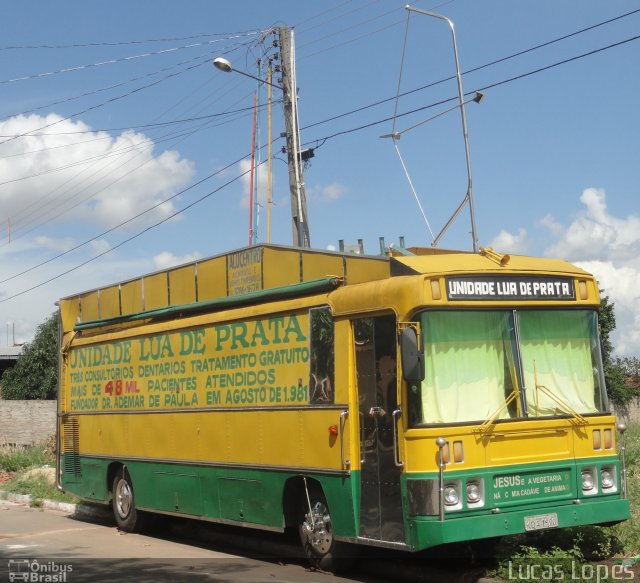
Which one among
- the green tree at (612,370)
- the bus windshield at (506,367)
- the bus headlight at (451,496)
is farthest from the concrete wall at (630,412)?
the bus headlight at (451,496)

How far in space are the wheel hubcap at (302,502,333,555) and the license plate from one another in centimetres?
210

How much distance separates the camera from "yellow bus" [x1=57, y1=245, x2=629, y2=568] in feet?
28.7

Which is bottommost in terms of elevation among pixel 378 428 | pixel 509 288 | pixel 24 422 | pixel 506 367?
pixel 378 428

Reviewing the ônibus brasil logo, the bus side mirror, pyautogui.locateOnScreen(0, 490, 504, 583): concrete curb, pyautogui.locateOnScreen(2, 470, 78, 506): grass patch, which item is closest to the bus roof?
the bus side mirror

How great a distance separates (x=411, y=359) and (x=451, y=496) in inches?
49.7

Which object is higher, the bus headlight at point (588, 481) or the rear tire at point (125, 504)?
the bus headlight at point (588, 481)

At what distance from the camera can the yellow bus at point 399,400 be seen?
Result: 8.75 meters

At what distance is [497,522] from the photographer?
28.6 ft

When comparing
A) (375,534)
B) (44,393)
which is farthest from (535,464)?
(44,393)

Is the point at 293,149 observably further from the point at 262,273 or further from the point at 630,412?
the point at 630,412

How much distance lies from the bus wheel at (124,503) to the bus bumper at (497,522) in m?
6.69

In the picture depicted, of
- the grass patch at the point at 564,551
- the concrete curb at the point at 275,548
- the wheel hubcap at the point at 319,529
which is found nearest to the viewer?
the grass patch at the point at 564,551

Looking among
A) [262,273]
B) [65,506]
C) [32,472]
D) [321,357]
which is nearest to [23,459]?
[32,472]

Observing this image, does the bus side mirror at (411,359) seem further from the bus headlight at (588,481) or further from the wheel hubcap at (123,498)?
the wheel hubcap at (123,498)
